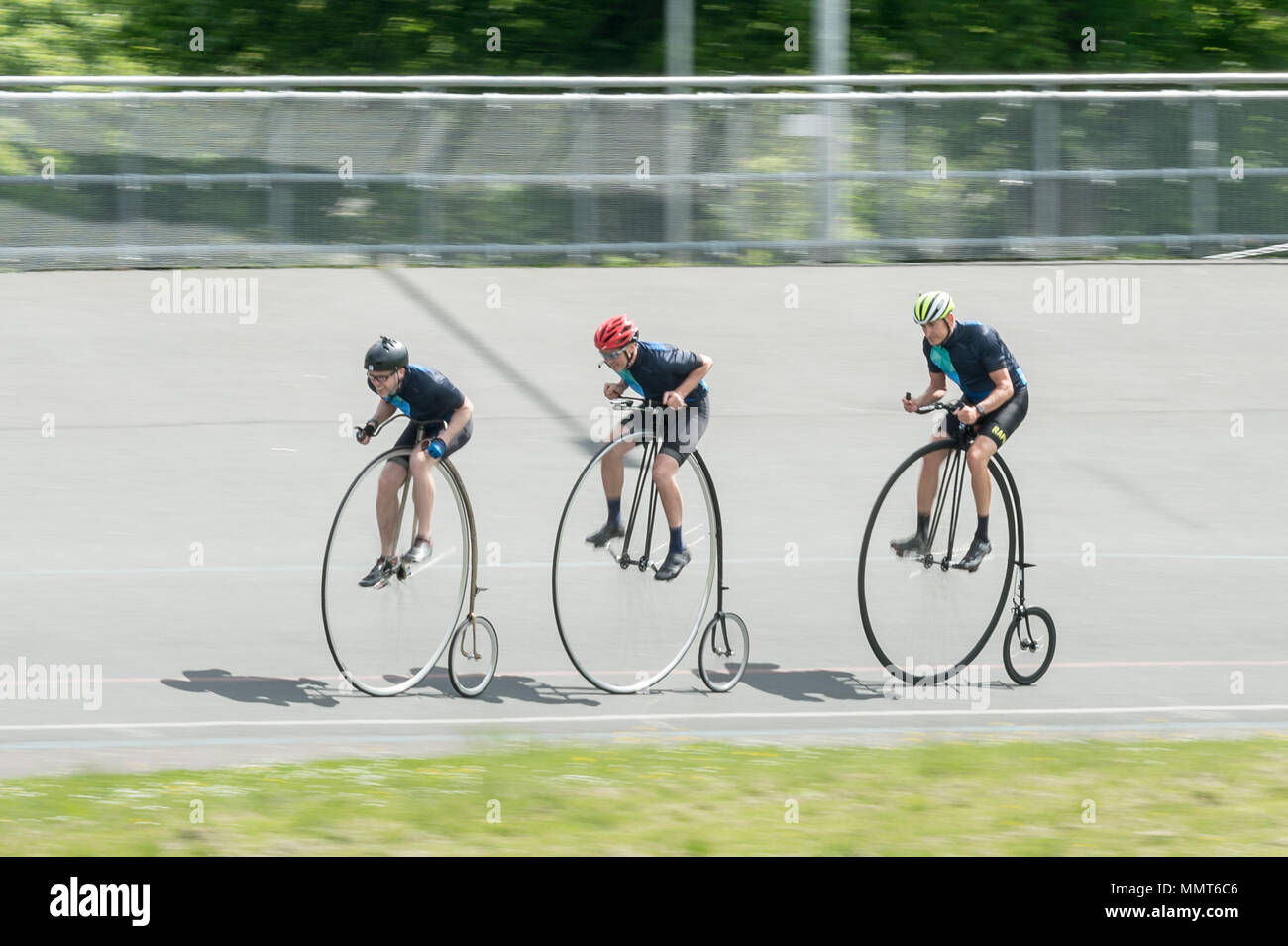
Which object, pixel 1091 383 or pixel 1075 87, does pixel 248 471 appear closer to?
pixel 1091 383

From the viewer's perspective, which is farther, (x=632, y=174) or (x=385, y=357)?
(x=632, y=174)

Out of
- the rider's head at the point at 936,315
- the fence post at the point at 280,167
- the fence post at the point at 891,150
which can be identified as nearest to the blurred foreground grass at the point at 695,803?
the rider's head at the point at 936,315

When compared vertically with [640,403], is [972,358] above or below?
above

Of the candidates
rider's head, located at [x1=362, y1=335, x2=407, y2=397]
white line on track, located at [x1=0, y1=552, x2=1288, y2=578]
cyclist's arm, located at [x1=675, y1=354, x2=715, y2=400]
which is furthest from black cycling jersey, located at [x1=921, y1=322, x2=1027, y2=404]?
white line on track, located at [x1=0, y1=552, x2=1288, y2=578]

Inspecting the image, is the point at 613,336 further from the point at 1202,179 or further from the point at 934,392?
the point at 1202,179

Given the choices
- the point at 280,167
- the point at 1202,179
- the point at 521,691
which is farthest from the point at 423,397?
the point at 1202,179

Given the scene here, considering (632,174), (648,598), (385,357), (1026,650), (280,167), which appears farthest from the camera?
(632,174)

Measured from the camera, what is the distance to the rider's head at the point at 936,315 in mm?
9359

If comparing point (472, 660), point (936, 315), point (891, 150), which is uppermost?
point (891, 150)

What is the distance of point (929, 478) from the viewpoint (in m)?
9.65

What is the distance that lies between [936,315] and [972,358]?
33 centimetres

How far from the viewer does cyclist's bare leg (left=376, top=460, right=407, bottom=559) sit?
30.4 feet

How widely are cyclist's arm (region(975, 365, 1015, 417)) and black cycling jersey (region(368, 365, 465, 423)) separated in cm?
252

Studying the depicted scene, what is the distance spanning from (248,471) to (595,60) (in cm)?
1635
